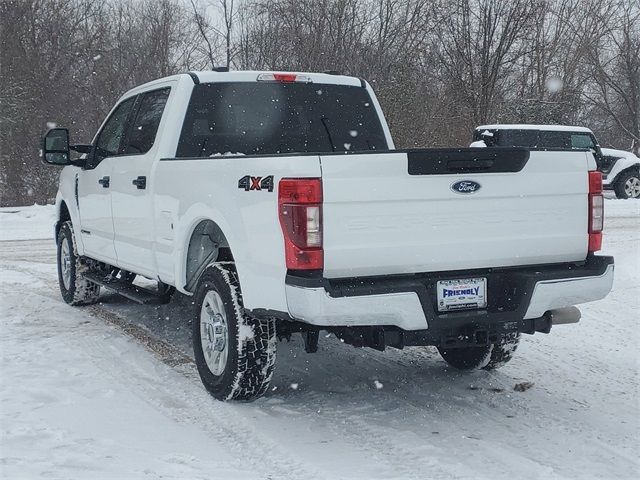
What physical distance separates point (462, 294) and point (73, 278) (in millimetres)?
4810

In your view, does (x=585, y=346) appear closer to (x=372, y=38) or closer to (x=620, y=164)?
(x=620, y=164)

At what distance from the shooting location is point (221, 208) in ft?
15.1

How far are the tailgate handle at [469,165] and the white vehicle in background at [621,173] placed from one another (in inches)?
719

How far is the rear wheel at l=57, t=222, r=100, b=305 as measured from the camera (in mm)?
7715

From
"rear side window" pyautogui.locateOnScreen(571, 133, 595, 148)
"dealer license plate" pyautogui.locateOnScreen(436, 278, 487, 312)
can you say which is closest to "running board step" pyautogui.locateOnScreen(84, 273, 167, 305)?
"dealer license plate" pyautogui.locateOnScreen(436, 278, 487, 312)

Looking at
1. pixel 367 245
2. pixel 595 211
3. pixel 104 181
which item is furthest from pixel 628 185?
pixel 367 245

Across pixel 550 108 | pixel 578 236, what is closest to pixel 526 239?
pixel 578 236

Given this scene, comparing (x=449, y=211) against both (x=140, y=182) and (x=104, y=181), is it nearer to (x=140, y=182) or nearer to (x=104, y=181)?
(x=140, y=182)

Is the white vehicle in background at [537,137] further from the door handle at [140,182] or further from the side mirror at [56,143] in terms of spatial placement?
the door handle at [140,182]

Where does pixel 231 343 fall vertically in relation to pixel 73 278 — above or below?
above

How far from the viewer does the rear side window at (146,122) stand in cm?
606

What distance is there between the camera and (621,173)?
69.7ft

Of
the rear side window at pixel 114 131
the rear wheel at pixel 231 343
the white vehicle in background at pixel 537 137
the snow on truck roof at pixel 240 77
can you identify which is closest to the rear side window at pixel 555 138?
the white vehicle in background at pixel 537 137

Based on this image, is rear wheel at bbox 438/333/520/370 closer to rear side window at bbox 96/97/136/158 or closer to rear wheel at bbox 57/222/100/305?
rear side window at bbox 96/97/136/158
